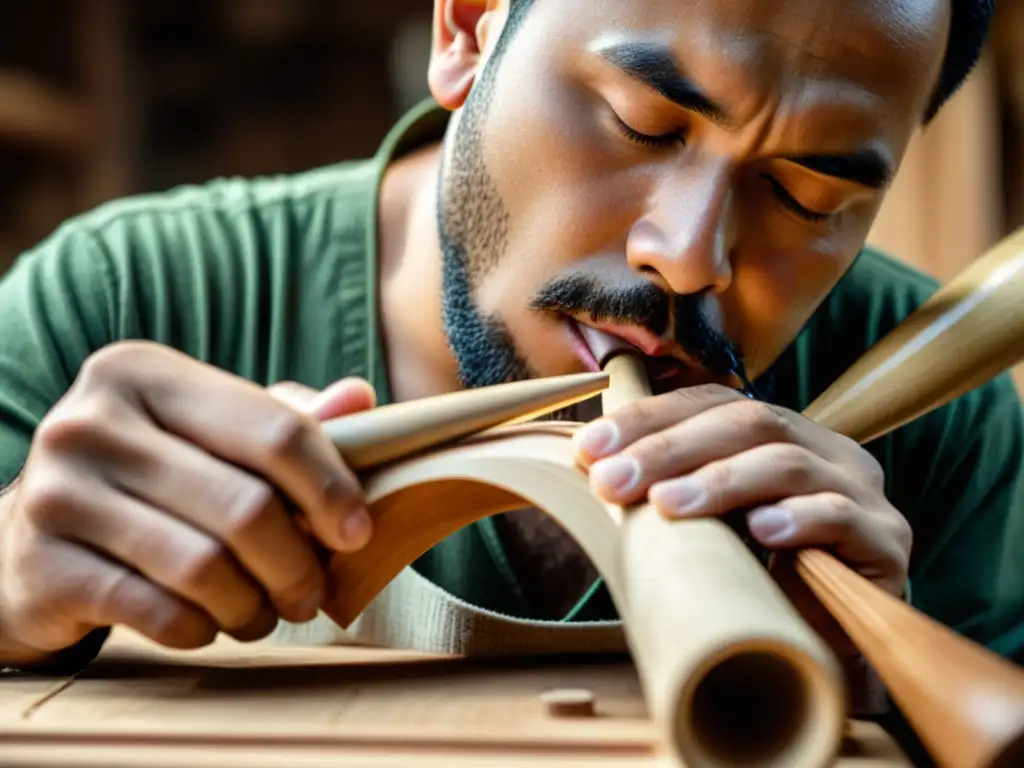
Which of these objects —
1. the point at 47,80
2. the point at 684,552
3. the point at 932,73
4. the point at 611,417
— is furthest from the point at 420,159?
the point at 47,80

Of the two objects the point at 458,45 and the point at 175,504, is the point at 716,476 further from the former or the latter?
the point at 458,45

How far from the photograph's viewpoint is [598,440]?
575 millimetres

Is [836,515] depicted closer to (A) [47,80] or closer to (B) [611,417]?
(B) [611,417]

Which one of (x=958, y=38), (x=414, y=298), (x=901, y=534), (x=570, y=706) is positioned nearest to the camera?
(x=570, y=706)

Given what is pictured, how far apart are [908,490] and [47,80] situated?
167cm

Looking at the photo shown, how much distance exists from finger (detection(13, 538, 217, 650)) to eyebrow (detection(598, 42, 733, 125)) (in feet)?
1.26

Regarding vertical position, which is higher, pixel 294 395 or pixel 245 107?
pixel 294 395

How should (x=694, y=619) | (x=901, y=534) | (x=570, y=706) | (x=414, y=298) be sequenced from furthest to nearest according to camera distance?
1. (x=414, y=298)
2. (x=901, y=534)
3. (x=570, y=706)
4. (x=694, y=619)

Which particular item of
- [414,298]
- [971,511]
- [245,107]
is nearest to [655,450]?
[414,298]

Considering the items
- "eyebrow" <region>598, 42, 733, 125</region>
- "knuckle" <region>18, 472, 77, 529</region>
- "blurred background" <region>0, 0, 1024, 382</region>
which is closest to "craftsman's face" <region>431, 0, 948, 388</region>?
"eyebrow" <region>598, 42, 733, 125</region>

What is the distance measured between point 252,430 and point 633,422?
0.57 ft

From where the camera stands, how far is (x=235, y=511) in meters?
0.56

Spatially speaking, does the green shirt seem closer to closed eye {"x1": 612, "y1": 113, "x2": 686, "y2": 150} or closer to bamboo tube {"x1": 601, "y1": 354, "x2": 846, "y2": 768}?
closed eye {"x1": 612, "y1": 113, "x2": 686, "y2": 150}

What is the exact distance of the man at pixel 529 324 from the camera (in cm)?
58
